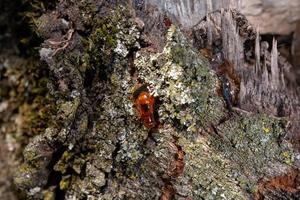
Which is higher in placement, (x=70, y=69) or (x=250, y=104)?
(x=70, y=69)

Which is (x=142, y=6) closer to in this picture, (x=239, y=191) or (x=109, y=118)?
(x=109, y=118)

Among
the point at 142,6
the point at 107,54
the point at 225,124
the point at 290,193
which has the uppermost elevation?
the point at 142,6

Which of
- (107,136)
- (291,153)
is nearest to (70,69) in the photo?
(107,136)

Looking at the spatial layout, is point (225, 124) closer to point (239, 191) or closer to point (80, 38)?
point (239, 191)

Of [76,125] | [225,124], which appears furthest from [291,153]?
[76,125]

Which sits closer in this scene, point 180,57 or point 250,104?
point 180,57

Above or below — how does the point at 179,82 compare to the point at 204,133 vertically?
above
